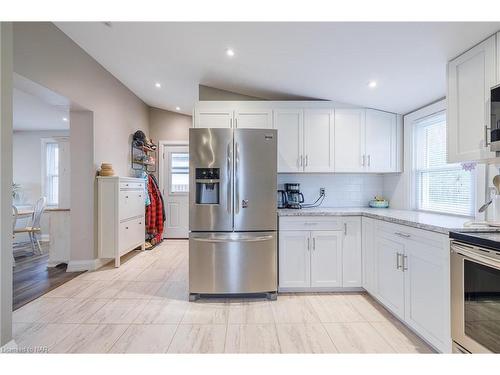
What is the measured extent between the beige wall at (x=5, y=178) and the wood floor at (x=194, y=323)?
362 mm

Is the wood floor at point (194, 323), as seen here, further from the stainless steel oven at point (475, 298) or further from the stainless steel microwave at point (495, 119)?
the stainless steel microwave at point (495, 119)

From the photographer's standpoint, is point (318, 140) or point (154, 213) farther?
point (154, 213)

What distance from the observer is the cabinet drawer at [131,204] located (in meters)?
3.89

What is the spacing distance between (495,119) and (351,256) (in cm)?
175

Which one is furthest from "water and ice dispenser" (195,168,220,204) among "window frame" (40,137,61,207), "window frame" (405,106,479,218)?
"window frame" (40,137,61,207)

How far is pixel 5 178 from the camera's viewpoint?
5.81 ft

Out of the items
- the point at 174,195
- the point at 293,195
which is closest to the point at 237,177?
the point at 293,195

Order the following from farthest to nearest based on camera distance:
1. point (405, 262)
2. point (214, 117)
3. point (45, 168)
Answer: point (45, 168) < point (214, 117) < point (405, 262)

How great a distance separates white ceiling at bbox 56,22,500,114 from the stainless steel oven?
139 cm

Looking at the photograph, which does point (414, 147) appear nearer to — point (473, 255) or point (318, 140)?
point (318, 140)

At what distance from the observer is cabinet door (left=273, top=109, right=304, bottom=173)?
128 inches

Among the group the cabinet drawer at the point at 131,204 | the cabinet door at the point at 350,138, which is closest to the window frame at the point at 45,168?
the cabinet drawer at the point at 131,204

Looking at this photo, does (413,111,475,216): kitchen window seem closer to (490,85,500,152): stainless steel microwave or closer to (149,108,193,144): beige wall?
(490,85,500,152): stainless steel microwave

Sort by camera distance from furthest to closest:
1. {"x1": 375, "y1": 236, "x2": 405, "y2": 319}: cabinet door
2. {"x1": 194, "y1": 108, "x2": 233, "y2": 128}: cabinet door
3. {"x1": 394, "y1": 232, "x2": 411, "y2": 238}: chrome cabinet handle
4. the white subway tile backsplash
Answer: the white subway tile backsplash → {"x1": 194, "y1": 108, "x2": 233, "y2": 128}: cabinet door → {"x1": 375, "y1": 236, "x2": 405, "y2": 319}: cabinet door → {"x1": 394, "y1": 232, "x2": 411, "y2": 238}: chrome cabinet handle
